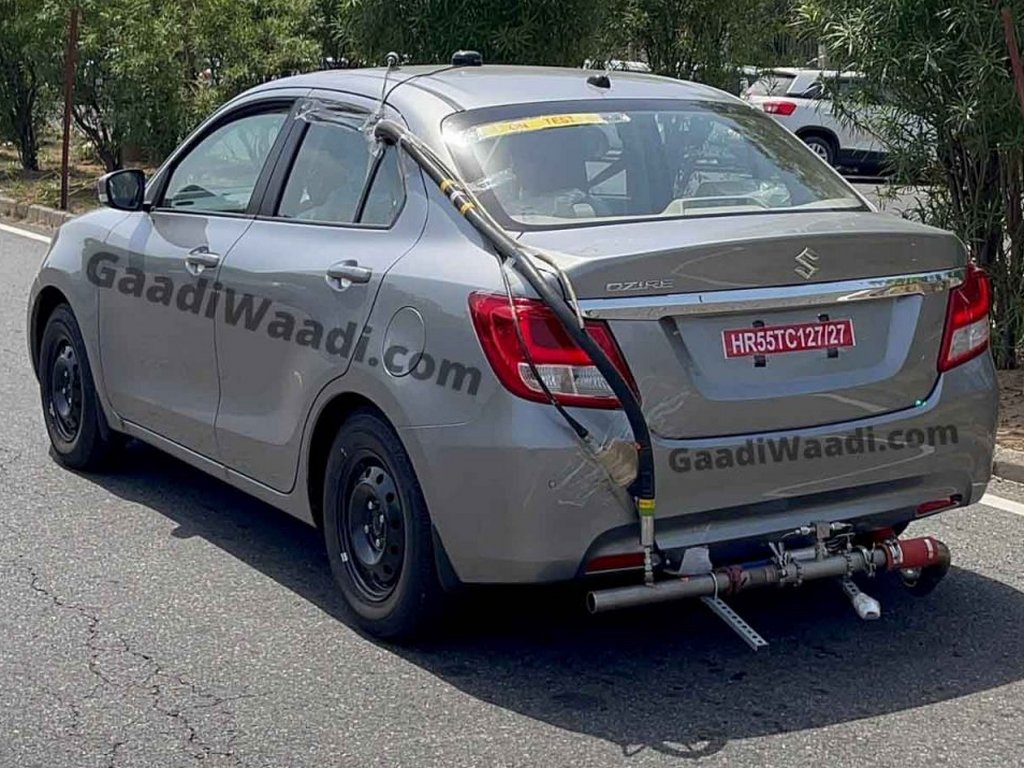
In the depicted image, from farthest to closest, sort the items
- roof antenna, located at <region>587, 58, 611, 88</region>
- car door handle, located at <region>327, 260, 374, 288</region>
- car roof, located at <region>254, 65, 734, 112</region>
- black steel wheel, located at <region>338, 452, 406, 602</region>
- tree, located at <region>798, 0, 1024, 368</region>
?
tree, located at <region>798, 0, 1024, 368</region>, roof antenna, located at <region>587, 58, 611, 88</region>, car roof, located at <region>254, 65, 734, 112</region>, car door handle, located at <region>327, 260, 374, 288</region>, black steel wheel, located at <region>338, 452, 406, 602</region>

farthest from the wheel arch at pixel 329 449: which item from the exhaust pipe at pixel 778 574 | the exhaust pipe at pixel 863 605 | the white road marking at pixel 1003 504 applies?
the white road marking at pixel 1003 504

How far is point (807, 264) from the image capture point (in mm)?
4492

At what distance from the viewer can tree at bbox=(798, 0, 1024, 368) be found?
25.1ft

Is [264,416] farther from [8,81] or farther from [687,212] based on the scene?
[8,81]

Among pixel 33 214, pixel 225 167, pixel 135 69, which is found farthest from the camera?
pixel 33 214

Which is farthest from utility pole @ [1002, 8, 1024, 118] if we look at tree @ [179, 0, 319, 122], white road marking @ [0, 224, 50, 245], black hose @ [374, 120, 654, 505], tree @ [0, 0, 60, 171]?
tree @ [0, 0, 60, 171]

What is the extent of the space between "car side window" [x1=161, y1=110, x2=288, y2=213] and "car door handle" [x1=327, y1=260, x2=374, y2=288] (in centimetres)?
87

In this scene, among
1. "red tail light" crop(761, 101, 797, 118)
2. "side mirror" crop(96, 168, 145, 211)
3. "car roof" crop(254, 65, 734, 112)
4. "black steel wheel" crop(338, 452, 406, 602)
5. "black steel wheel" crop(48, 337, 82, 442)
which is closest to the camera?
"black steel wheel" crop(338, 452, 406, 602)

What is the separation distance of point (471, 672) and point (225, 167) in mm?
2341

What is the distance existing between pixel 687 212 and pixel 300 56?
39.0 feet

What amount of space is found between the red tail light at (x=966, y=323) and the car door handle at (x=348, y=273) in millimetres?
1719

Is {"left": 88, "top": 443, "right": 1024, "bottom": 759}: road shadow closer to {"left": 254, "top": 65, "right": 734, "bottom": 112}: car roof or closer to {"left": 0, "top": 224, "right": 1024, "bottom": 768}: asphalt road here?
{"left": 0, "top": 224, "right": 1024, "bottom": 768}: asphalt road

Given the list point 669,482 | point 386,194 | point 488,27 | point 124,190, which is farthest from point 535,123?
point 488,27

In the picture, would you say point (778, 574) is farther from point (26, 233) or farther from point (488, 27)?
point (26, 233)
